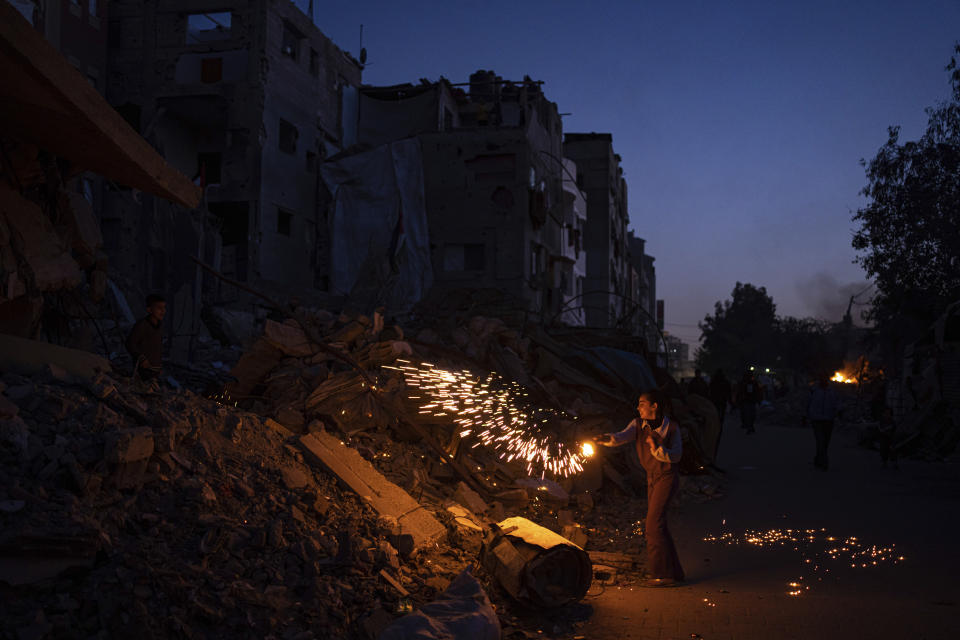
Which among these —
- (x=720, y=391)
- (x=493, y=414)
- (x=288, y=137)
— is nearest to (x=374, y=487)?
(x=493, y=414)

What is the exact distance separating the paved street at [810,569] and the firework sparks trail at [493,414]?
1608 mm

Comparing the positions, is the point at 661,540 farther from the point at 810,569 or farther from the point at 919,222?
the point at 919,222

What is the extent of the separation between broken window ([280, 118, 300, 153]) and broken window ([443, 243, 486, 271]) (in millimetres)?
7042

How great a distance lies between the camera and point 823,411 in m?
12.5

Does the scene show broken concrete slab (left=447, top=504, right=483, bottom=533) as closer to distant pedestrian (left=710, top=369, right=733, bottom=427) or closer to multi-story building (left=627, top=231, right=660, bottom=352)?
distant pedestrian (left=710, top=369, right=733, bottom=427)

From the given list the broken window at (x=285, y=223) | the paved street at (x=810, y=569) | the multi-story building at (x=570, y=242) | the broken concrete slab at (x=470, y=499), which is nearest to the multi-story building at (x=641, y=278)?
the multi-story building at (x=570, y=242)

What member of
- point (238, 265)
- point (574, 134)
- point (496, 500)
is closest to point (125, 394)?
point (496, 500)

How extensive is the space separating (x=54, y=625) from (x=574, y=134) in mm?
44571

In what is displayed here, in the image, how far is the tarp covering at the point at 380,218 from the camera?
28.1 meters

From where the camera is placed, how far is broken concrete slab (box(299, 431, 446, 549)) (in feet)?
19.6

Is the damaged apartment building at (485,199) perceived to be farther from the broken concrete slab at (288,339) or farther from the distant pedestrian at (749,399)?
the broken concrete slab at (288,339)

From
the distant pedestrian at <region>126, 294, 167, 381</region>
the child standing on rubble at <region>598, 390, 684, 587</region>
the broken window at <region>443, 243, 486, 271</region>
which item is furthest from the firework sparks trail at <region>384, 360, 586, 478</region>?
the broken window at <region>443, 243, 486, 271</region>

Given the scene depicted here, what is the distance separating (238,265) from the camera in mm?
26453

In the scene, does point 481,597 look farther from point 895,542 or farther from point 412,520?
point 895,542
